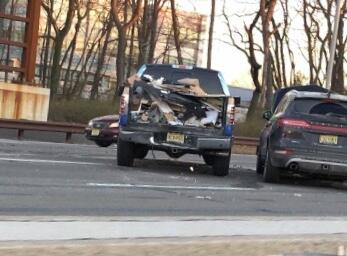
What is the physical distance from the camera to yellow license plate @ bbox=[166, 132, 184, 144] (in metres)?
13.0

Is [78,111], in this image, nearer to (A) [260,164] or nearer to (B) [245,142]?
(B) [245,142]

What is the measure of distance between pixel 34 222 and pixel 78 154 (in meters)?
9.30

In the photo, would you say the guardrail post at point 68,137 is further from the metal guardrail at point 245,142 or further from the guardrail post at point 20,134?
the metal guardrail at point 245,142

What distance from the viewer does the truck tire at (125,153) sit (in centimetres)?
1344

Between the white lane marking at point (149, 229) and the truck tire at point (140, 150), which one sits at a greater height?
the truck tire at point (140, 150)

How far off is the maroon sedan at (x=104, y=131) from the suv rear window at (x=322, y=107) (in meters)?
8.32

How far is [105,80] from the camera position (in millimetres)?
81188

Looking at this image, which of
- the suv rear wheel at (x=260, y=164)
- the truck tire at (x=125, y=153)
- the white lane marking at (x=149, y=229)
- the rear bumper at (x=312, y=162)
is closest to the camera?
the white lane marking at (x=149, y=229)

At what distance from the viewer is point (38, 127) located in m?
20.7

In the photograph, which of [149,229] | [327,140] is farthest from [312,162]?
[149,229]

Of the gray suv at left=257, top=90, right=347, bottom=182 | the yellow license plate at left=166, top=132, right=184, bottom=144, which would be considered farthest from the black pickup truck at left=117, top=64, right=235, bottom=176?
the gray suv at left=257, top=90, right=347, bottom=182

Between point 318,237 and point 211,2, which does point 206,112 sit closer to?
point 318,237

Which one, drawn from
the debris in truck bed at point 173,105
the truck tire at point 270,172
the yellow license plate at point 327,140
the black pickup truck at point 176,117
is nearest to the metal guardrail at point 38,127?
the black pickup truck at point 176,117

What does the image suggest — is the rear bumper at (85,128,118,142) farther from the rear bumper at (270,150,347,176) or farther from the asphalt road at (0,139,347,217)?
the rear bumper at (270,150,347,176)
